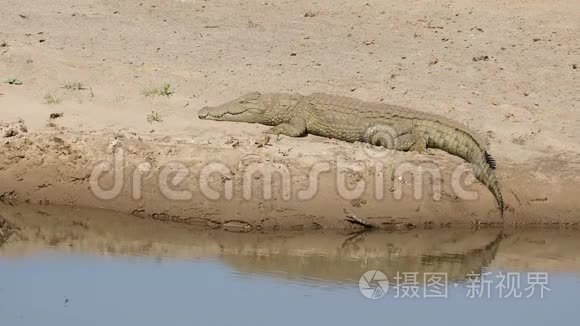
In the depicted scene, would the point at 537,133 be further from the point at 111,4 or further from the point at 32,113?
the point at 111,4

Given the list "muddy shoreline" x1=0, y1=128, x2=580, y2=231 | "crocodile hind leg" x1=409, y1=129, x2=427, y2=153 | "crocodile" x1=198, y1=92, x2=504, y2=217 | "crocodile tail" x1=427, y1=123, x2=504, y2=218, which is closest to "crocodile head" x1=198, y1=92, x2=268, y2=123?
"crocodile" x1=198, y1=92, x2=504, y2=217

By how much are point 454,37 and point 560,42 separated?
1.34 m

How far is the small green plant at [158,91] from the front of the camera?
12203 mm

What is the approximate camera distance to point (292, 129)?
37.7 feet

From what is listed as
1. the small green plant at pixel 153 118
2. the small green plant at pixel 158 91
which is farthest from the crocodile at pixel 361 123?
the small green plant at pixel 158 91

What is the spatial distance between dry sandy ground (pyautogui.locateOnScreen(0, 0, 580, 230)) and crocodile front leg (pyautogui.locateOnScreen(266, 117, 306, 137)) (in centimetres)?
12

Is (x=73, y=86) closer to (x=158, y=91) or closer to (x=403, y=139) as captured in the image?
(x=158, y=91)

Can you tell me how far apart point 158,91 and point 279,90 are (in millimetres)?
1373

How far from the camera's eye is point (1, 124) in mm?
11477

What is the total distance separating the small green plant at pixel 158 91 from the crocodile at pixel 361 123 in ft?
2.13

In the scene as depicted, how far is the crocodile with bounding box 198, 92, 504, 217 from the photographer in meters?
→ 11.0

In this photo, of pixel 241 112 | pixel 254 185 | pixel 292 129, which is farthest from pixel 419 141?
pixel 241 112

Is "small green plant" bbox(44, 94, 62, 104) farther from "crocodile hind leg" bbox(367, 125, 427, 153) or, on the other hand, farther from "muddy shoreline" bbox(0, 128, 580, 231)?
"crocodile hind leg" bbox(367, 125, 427, 153)

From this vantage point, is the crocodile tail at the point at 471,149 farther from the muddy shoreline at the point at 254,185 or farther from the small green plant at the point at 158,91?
the small green plant at the point at 158,91
